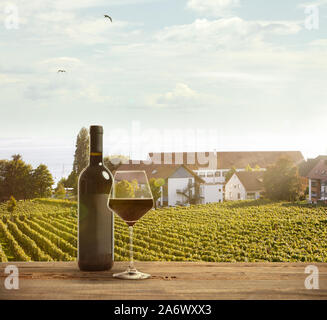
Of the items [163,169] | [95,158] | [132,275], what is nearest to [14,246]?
[163,169]

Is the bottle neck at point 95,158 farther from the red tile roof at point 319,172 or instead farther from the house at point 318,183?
the red tile roof at point 319,172

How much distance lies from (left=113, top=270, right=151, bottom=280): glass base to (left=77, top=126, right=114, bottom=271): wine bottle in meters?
0.08

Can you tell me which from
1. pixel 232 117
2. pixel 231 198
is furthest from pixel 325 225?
pixel 231 198

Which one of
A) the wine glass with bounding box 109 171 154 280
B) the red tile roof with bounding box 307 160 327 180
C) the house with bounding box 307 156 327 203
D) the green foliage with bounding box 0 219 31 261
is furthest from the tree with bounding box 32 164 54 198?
the wine glass with bounding box 109 171 154 280

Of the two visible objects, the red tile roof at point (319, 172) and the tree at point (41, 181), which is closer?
the tree at point (41, 181)

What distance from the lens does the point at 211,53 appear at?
43.1 feet

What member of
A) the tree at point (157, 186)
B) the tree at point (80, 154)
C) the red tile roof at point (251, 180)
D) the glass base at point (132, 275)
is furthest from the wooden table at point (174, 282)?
the red tile roof at point (251, 180)

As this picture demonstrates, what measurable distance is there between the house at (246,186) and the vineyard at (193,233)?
1.89 m

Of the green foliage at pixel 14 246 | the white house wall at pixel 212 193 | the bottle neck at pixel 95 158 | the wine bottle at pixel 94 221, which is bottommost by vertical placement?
the green foliage at pixel 14 246

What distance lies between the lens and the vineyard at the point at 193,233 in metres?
12.0

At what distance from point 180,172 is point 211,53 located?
7519 millimetres

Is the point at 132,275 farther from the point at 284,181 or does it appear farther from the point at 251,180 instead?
the point at 251,180
